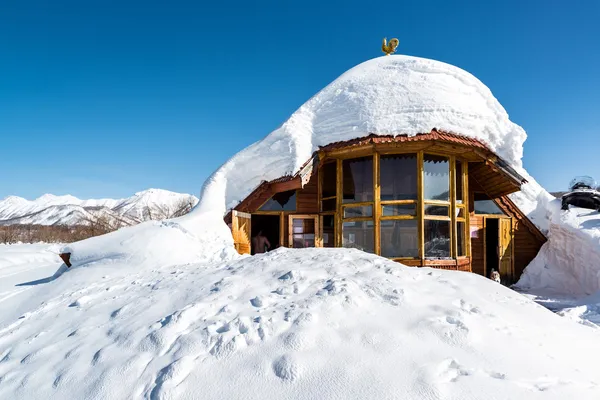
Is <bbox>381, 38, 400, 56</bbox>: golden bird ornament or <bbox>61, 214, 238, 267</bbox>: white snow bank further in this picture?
<bbox>381, 38, 400, 56</bbox>: golden bird ornament

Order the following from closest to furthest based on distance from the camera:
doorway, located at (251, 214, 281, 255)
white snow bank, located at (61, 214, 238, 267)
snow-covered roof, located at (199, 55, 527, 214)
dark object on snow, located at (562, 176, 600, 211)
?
white snow bank, located at (61, 214, 238, 267), snow-covered roof, located at (199, 55, 527, 214), dark object on snow, located at (562, 176, 600, 211), doorway, located at (251, 214, 281, 255)

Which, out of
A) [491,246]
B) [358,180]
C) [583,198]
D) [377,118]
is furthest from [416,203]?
[583,198]

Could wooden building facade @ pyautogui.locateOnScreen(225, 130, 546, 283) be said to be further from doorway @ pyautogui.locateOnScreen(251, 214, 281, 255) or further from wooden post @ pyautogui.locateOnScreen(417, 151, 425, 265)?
doorway @ pyautogui.locateOnScreen(251, 214, 281, 255)

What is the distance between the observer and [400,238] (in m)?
8.45

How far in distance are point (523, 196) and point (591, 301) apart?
477 cm

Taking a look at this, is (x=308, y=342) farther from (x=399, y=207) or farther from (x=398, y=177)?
(x=398, y=177)

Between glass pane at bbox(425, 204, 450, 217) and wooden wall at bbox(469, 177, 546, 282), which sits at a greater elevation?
glass pane at bbox(425, 204, 450, 217)

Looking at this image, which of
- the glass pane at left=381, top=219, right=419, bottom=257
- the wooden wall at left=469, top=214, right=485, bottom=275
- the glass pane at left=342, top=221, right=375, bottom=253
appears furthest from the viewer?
the wooden wall at left=469, top=214, right=485, bottom=275

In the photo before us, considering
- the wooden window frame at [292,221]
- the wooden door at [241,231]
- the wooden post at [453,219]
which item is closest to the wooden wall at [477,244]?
the wooden post at [453,219]

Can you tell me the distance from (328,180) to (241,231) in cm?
287

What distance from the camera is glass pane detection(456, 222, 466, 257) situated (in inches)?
356

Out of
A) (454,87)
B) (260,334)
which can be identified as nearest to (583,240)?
(454,87)

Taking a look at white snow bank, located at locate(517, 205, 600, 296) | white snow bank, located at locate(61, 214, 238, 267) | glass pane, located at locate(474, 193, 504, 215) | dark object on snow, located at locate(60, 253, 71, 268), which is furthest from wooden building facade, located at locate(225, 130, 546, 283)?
dark object on snow, located at locate(60, 253, 71, 268)

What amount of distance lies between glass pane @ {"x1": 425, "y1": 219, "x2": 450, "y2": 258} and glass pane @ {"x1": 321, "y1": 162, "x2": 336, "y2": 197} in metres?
2.66
